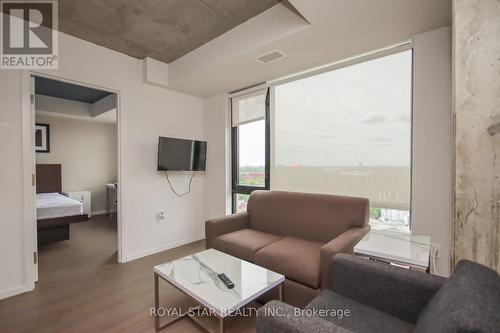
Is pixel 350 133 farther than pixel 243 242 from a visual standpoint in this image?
Yes

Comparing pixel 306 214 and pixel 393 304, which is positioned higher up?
pixel 306 214

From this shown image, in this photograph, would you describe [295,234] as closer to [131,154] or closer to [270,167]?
[270,167]

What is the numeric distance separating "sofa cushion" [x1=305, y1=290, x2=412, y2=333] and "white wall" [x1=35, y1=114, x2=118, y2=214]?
4.75m

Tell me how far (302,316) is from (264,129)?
2.57 m

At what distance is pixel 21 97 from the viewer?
2156 millimetres

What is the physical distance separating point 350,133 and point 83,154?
5.81 meters

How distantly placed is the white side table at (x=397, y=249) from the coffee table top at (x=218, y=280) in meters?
0.64

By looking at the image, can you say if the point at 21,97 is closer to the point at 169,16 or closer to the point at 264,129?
the point at 169,16

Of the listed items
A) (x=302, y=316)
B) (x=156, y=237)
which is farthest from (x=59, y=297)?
(x=302, y=316)

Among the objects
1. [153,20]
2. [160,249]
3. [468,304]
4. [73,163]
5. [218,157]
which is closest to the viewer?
[468,304]

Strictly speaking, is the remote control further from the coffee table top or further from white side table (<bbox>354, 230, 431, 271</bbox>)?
white side table (<bbox>354, 230, 431, 271</bbox>)

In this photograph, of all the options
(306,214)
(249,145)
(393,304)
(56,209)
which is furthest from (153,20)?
(56,209)

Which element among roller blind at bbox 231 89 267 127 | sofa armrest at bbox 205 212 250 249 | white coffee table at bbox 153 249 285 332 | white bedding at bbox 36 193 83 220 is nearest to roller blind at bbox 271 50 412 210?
roller blind at bbox 231 89 267 127

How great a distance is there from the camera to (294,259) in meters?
1.84
